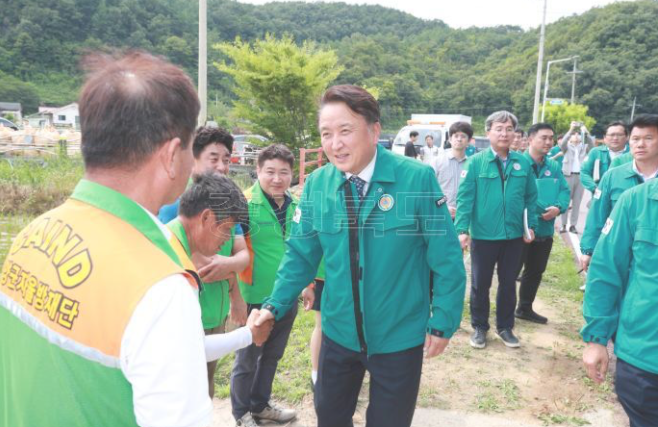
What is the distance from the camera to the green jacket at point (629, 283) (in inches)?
72.1

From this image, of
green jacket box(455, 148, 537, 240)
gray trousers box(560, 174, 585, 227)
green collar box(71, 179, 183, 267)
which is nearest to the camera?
green collar box(71, 179, 183, 267)

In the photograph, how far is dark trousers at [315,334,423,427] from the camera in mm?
2049

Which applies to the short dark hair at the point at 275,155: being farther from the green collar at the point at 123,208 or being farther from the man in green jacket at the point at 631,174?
the man in green jacket at the point at 631,174

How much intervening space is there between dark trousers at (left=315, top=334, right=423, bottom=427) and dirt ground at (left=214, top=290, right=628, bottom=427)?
3.06 feet

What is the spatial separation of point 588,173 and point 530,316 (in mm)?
2843

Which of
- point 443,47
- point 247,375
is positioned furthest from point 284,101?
point 443,47

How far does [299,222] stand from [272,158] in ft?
2.93

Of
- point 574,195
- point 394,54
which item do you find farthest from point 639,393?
point 394,54

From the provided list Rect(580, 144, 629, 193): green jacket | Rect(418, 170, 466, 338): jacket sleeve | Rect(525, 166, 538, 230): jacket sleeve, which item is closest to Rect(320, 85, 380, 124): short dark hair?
Rect(418, 170, 466, 338): jacket sleeve

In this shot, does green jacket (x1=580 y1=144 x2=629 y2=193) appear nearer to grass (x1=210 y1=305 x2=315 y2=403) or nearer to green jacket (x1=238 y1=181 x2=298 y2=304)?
grass (x1=210 y1=305 x2=315 y2=403)

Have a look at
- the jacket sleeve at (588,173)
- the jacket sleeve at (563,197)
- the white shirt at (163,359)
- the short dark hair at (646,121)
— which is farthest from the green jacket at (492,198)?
the white shirt at (163,359)

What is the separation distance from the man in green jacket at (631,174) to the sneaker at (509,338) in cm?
110

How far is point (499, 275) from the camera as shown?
13.9 feet

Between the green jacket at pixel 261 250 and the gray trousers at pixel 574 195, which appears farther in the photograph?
the gray trousers at pixel 574 195
